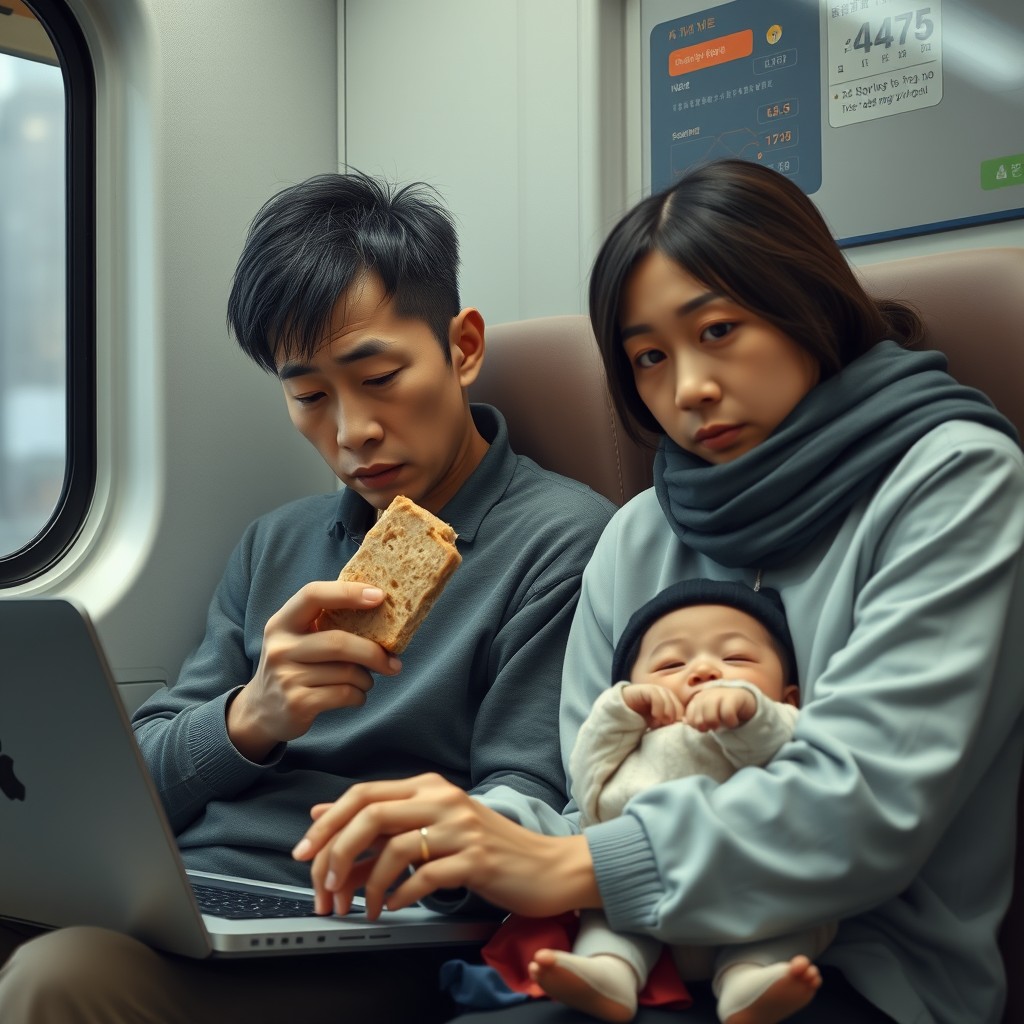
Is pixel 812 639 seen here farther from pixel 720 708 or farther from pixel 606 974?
pixel 606 974

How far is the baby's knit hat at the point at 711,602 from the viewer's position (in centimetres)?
125

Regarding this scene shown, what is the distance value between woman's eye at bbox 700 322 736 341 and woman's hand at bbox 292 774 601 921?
566mm

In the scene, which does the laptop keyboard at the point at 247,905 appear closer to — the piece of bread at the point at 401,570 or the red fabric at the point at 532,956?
the red fabric at the point at 532,956

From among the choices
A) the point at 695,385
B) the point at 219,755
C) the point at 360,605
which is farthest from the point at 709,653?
the point at 219,755

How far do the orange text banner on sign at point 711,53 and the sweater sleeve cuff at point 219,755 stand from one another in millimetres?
1326

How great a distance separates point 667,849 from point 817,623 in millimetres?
326

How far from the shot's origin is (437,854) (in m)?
1.11

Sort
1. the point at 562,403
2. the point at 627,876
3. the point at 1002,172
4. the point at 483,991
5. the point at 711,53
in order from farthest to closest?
1. the point at 711,53
2. the point at 562,403
3. the point at 1002,172
4. the point at 483,991
5. the point at 627,876

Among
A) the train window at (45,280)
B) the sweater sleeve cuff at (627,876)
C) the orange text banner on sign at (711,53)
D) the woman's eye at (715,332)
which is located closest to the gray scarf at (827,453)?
the woman's eye at (715,332)

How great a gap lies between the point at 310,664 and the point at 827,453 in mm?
639

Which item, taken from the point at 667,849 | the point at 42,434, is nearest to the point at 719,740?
the point at 667,849

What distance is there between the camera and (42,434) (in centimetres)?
218

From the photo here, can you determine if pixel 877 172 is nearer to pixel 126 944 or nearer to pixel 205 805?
pixel 205 805

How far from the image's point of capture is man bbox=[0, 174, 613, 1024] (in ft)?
4.58
